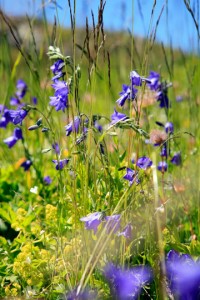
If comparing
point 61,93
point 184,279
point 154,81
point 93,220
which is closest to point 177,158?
point 154,81

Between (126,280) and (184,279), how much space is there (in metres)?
0.16

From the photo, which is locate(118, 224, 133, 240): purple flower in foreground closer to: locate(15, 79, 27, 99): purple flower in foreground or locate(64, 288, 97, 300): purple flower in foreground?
locate(64, 288, 97, 300): purple flower in foreground

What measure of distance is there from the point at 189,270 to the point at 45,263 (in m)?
0.49

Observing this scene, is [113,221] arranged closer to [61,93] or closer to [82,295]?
[82,295]

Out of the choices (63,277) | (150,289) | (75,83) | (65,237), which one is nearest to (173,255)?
(150,289)

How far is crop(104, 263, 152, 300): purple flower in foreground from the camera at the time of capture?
4.57ft

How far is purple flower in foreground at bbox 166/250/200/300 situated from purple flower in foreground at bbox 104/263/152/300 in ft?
0.26

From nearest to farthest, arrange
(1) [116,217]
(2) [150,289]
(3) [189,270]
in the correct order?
(3) [189,270]
(1) [116,217]
(2) [150,289]

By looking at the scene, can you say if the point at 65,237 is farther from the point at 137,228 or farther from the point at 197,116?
the point at 197,116

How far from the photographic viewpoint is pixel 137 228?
1.69 m

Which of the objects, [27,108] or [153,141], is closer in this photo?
[27,108]

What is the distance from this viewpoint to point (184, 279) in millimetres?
1286

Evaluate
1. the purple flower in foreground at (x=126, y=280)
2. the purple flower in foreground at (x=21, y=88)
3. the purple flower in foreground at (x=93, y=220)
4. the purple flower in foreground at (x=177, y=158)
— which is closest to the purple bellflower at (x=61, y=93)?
the purple flower in foreground at (x=93, y=220)

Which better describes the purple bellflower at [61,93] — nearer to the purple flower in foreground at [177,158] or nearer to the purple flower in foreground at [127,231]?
the purple flower in foreground at [127,231]
